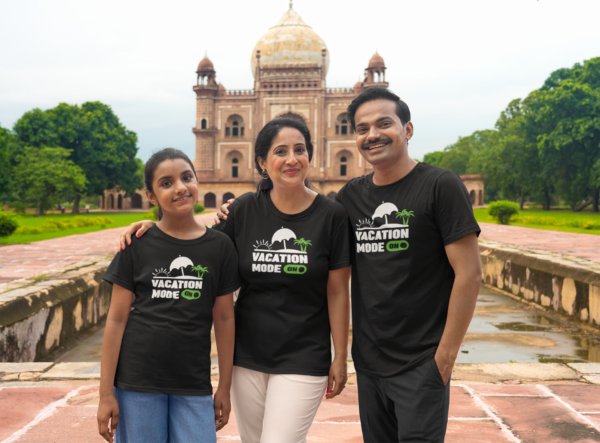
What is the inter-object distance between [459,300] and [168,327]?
3.15 feet

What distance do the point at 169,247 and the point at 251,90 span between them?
41863mm

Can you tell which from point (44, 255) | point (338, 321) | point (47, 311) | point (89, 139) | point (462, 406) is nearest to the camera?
point (338, 321)

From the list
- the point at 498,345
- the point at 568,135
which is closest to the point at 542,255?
the point at 498,345

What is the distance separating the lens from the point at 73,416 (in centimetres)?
254

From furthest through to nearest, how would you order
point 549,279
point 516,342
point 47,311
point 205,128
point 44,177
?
point 205,128, point 44,177, point 549,279, point 516,342, point 47,311

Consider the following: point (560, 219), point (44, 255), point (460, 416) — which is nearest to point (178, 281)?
point (460, 416)

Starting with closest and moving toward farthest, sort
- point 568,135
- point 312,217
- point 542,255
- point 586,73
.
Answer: point 312,217 → point 542,255 → point 568,135 → point 586,73

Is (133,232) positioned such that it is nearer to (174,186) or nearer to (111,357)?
(174,186)

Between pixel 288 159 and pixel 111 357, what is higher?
pixel 288 159

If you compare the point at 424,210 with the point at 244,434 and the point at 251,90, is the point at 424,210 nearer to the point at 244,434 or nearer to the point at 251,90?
the point at 244,434

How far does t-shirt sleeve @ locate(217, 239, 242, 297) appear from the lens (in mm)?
1873

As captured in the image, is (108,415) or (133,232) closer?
(108,415)

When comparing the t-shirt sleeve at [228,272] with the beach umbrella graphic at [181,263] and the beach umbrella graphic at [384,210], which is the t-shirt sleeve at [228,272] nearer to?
the beach umbrella graphic at [181,263]

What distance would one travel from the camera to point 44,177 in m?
25.1
